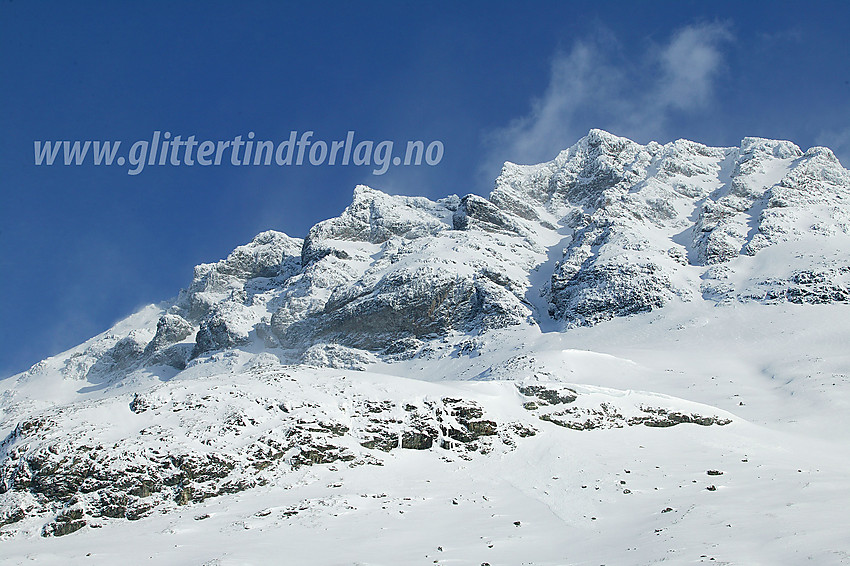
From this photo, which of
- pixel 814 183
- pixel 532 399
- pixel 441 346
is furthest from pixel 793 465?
pixel 814 183

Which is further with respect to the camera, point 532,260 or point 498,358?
point 532,260

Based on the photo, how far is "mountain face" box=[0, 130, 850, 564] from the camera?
26.4 m

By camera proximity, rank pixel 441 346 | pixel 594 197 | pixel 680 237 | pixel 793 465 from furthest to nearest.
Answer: pixel 594 197
pixel 680 237
pixel 441 346
pixel 793 465

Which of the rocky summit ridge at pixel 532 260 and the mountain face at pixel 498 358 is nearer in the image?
the mountain face at pixel 498 358

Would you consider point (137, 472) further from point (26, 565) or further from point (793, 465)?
point (793, 465)

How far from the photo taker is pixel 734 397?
47.9 metres

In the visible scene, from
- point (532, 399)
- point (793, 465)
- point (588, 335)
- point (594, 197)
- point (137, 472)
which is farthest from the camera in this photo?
point (594, 197)

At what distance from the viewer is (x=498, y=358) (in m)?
74.6

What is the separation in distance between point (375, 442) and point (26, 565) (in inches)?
648

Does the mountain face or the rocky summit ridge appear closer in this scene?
the mountain face

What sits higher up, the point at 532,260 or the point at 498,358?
the point at 532,260

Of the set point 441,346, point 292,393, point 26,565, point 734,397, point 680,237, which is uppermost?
point 680,237

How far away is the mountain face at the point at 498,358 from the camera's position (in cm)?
2642

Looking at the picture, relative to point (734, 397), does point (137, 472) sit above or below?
below
